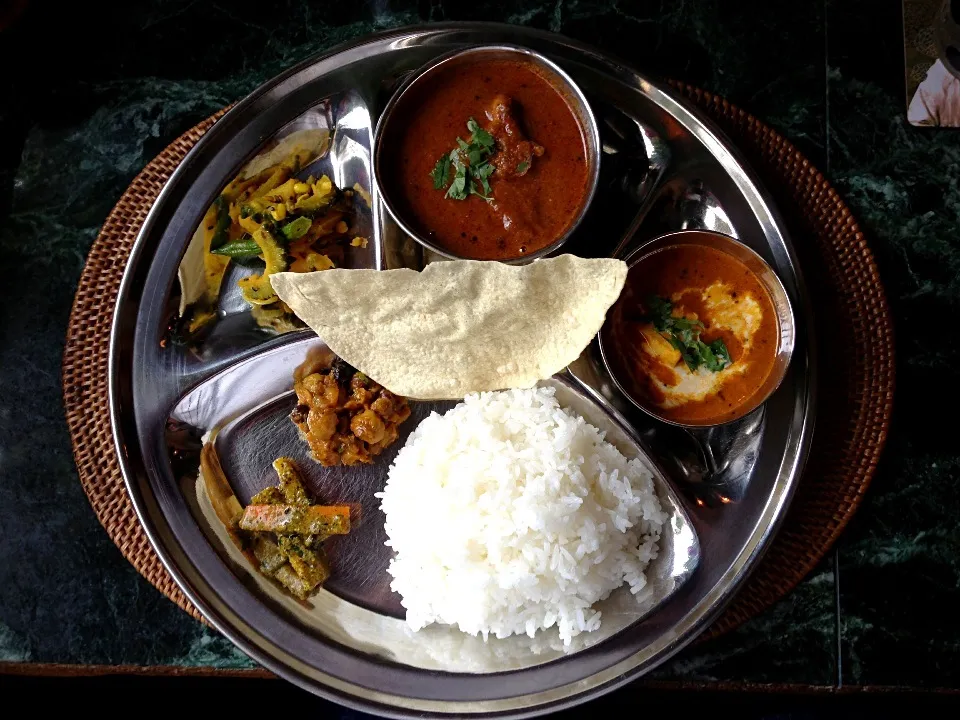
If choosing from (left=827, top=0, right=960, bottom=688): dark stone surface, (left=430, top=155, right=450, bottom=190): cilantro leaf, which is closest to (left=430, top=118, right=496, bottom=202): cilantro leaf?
(left=430, top=155, right=450, bottom=190): cilantro leaf

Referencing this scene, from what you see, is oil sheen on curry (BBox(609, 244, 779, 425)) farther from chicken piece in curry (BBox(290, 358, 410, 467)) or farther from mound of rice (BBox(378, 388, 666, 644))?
chicken piece in curry (BBox(290, 358, 410, 467))

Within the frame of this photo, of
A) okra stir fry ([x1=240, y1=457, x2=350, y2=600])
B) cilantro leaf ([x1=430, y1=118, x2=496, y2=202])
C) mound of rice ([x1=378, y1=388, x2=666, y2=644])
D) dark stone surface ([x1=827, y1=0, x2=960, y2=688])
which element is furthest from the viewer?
dark stone surface ([x1=827, y1=0, x2=960, y2=688])

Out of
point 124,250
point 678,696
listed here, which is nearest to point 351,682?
point 678,696

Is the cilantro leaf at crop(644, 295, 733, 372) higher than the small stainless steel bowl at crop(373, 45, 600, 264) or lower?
lower

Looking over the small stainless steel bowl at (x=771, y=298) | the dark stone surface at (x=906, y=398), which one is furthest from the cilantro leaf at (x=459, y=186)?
the dark stone surface at (x=906, y=398)

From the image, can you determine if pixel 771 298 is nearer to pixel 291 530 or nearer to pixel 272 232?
pixel 272 232

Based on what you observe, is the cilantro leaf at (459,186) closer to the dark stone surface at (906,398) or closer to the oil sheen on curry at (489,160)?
the oil sheen on curry at (489,160)
